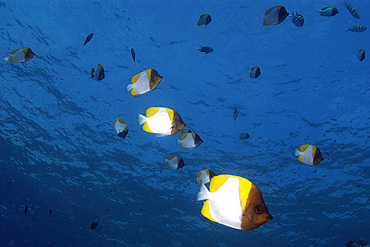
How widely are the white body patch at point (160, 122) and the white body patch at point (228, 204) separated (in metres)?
1.36

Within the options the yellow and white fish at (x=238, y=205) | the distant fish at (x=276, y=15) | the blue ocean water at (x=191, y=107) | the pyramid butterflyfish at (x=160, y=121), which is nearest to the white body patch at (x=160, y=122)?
the pyramid butterflyfish at (x=160, y=121)

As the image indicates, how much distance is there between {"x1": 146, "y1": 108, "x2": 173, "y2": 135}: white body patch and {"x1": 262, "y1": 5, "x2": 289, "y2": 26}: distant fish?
3128 millimetres

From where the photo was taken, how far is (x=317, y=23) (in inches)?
432

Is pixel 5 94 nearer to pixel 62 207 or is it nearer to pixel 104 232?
pixel 62 207

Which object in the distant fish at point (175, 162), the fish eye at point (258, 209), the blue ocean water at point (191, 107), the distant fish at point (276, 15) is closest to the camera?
the fish eye at point (258, 209)

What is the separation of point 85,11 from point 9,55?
9.24 metres

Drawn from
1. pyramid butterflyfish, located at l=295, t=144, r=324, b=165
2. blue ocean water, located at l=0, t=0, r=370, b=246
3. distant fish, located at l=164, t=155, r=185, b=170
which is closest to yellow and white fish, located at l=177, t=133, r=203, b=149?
distant fish, located at l=164, t=155, r=185, b=170

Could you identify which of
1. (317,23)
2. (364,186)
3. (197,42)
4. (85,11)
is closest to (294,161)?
(364,186)

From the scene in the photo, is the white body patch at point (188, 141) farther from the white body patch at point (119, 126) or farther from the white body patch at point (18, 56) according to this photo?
the white body patch at point (18, 56)

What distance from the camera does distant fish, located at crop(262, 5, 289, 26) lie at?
4457 millimetres

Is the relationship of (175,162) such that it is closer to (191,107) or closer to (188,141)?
(188,141)

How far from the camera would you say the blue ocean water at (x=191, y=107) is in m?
11.8

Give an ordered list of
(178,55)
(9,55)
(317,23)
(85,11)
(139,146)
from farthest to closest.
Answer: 1. (139,146)
2. (178,55)
3. (85,11)
4. (317,23)
5. (9,55)

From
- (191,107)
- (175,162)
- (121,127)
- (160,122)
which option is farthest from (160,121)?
(191,107)
